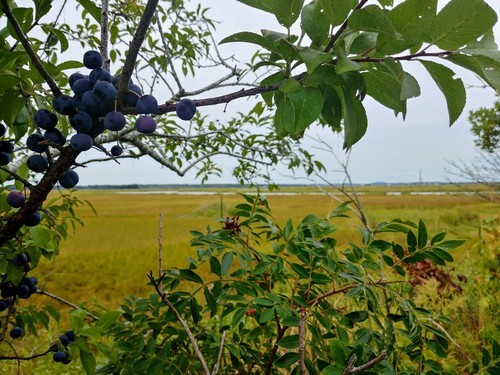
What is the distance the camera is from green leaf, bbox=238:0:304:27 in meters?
0.38

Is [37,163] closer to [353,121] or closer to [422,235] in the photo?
[353,121]

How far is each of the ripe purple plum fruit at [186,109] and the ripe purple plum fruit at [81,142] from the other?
117mm

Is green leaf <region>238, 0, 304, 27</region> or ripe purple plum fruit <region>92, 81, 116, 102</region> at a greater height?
green leaf <region>238, 0, 304, 27</region>

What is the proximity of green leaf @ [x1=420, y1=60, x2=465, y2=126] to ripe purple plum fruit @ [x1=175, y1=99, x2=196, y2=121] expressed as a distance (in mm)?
286

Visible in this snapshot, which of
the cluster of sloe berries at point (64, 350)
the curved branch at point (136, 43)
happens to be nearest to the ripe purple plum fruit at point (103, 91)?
the curved branch at point (136, 43)

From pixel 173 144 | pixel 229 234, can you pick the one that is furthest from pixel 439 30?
pixel 173 144

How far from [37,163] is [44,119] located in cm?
8

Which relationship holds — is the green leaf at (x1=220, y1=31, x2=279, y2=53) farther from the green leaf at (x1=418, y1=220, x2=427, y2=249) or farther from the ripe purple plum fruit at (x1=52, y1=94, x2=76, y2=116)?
the green leaf at (x1=418, y1=220, x2=427, y2=249)

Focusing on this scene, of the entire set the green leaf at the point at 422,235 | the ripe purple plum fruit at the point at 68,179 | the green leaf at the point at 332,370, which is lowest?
the green leaf at the point at 332,370

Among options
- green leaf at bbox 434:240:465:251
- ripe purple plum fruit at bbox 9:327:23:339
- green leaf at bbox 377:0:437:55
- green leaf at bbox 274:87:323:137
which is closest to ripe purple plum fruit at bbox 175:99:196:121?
green leaf at bbox 274:87:323:137

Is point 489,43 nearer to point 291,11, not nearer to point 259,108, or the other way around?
point 291,11

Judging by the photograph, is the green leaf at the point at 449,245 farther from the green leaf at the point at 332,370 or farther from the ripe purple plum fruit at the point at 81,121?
the ripe purple plum fruit at the point at 81,121

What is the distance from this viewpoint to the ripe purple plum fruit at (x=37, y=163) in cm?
53

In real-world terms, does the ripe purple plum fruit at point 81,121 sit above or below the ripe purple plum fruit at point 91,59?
below
